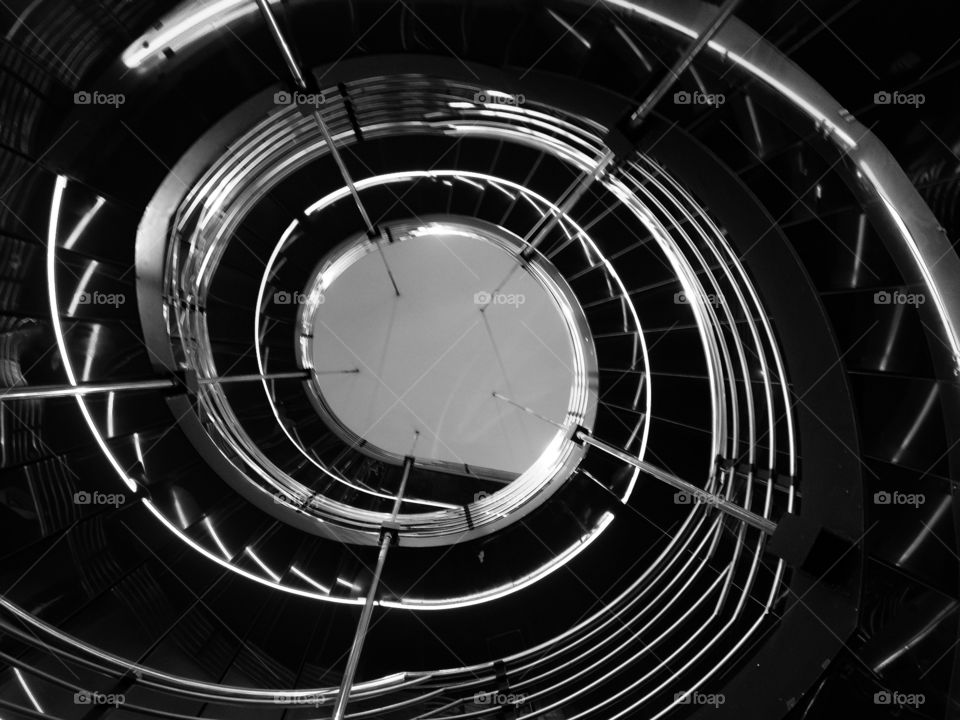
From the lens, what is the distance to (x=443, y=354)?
21.7 feet

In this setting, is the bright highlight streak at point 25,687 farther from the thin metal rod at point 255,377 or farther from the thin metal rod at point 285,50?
the thin metal rod at point 285,50

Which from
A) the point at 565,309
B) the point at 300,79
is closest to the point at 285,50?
the point at 300,79

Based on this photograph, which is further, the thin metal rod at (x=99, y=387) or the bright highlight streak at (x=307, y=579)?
the bright highlight streak at (x=307, y=579)

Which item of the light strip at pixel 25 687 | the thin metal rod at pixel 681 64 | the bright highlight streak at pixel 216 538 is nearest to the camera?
the thin metal rod at pixel 681 64

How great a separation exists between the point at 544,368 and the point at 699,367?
87.1 inches

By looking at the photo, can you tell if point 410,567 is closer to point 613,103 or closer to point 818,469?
point 818,469

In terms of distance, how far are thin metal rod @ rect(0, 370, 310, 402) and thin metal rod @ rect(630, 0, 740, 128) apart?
9.86 ft

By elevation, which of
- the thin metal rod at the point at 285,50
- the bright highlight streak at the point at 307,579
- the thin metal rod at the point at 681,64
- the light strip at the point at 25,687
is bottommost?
the light strip at the point at 25,687

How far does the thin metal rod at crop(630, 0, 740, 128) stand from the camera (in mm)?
2131

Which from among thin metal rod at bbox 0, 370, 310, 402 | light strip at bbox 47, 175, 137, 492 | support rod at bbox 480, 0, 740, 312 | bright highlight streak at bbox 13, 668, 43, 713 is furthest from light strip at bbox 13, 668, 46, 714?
support rod at bbox 480, 0, 740, 312

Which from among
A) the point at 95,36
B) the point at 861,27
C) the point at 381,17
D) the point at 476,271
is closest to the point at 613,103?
the point at 861,27

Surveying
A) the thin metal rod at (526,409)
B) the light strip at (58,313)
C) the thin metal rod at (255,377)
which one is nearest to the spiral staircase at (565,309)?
the light strip at (58,313)

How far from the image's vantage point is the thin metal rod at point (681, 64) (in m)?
2.13

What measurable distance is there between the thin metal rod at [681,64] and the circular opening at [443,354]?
2.58 meters
